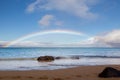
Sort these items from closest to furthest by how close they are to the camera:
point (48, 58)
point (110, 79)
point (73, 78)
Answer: point (110, 79), point (73, 78), point (48, 58)

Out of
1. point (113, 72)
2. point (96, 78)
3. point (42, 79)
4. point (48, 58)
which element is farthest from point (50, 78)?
point (48, 58)

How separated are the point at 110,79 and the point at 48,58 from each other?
2694cm

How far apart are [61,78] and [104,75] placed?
8.18 feet

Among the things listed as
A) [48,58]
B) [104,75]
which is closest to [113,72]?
[104,75]

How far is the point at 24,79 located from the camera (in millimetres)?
14594

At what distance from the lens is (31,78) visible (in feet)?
49.5

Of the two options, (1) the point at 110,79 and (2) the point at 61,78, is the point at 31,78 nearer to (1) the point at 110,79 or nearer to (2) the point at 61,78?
(2) the point at 61,78

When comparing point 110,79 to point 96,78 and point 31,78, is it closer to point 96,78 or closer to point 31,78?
point 96,78

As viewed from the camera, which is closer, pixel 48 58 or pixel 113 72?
pixel 113 72

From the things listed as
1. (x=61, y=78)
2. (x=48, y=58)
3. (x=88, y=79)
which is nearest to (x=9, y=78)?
(x=61, y=78)

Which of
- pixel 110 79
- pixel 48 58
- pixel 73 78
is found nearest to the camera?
pixel 110 79

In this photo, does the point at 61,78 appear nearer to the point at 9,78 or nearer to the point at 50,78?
the point at 50,78

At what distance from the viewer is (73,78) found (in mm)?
15305

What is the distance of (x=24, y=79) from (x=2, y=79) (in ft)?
3.98
